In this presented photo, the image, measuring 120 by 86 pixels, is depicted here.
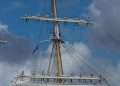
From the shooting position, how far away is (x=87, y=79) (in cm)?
9750

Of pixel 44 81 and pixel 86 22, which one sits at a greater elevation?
pixel 86 22

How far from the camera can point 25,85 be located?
95.4 metres

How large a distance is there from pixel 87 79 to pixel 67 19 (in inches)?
361

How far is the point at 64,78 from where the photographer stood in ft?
319

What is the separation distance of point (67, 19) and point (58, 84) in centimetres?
952

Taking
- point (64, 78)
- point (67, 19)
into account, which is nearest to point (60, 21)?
point (67, 19)

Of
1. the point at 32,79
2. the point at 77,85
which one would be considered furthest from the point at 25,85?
the point at 77,85

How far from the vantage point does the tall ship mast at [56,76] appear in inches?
3775

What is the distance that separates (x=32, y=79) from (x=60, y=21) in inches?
388

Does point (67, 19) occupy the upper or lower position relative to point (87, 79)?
upper

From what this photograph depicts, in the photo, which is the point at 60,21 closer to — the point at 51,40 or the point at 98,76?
the point at 51,40

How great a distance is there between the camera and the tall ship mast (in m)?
95.9

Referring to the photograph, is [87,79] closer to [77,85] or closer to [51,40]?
[77,85]

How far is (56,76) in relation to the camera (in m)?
97.4
